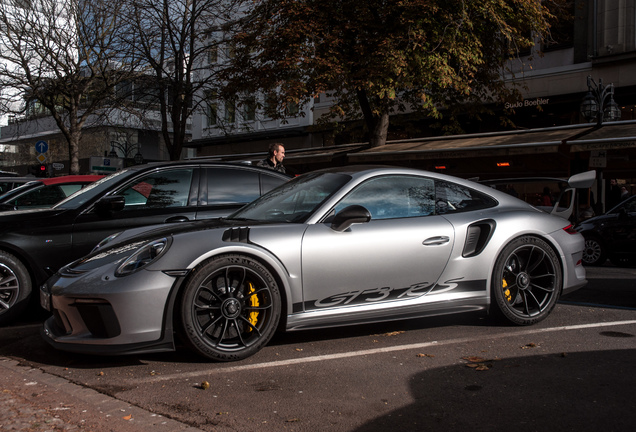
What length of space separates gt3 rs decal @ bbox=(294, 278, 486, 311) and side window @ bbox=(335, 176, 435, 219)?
1.88ft

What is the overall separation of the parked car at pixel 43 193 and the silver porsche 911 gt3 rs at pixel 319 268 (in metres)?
4.03

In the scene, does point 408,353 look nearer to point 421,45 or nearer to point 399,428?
point 399,428

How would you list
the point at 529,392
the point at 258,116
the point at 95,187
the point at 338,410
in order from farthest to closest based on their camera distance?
the point at 258,116 < the point at 95,187 < the point at 529,392 < the point at 338,410

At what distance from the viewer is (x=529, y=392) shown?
3.68m

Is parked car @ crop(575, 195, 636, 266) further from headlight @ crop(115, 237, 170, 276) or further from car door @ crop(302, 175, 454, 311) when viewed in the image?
headlight @ crop(115, 237, 170, 276)

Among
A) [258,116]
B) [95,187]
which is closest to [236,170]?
[95,187]

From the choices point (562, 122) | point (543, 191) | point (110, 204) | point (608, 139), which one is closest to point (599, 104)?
point (608, 139)

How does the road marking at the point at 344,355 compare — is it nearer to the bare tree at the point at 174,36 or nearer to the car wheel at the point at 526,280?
the car wheel at the point at 526,280

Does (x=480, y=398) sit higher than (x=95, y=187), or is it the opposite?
(x=95, y=187)

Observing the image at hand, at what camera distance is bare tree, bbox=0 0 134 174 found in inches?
1044

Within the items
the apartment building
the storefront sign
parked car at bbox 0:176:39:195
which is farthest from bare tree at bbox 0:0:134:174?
the storefront sign

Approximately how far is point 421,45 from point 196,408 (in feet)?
50.8

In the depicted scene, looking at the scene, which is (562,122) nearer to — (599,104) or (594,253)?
(599,104)

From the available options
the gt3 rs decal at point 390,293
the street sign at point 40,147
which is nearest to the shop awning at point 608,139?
the gt3 rs decal at point 390,293
